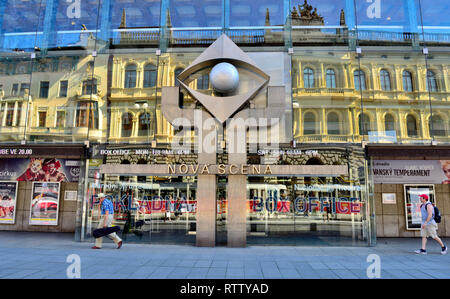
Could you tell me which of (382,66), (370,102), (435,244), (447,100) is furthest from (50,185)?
(447,100)

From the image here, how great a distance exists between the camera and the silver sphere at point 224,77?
11.0 m

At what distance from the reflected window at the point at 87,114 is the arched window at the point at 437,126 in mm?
13466

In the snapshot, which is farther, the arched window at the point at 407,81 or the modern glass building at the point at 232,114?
the arched window at the point at 407,81

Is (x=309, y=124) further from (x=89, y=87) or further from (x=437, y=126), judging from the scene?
(x=89, y=87)

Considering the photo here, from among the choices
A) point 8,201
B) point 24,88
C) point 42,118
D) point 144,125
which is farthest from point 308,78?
point 8,201

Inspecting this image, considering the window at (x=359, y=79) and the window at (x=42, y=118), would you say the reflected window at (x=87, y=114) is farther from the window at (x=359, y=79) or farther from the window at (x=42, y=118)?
the window at (x=359, y=79)

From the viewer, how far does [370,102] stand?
12.0 m

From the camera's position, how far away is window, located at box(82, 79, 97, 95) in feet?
41.1

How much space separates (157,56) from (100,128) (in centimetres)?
382

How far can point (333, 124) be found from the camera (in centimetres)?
1176

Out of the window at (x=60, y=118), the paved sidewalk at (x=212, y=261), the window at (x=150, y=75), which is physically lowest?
the paved sidewalk at (x=212, y=261)

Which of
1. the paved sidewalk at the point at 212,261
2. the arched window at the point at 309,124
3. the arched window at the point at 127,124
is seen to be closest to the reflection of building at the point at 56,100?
the arched window at the point at 127,124
